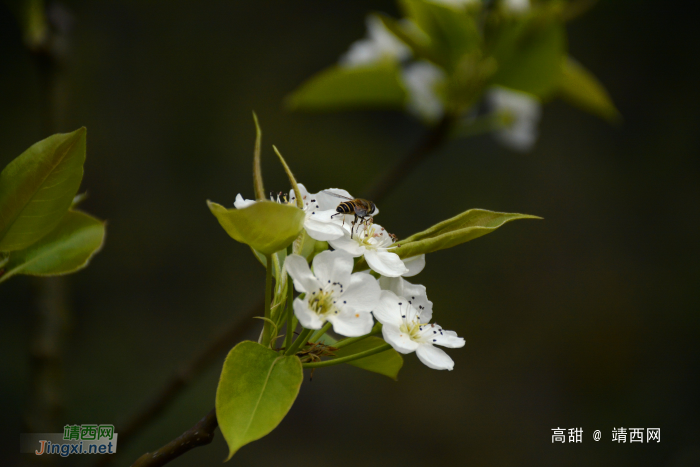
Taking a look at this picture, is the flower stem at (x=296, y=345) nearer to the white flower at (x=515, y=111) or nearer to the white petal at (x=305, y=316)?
the white petal at (x=305, y=316)

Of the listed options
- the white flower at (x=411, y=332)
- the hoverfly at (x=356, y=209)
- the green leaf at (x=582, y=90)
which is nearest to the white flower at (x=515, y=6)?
the green leaf at (x=582, y=90)

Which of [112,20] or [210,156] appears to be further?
[210,156]

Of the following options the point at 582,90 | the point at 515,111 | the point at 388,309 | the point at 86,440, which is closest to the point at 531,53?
the point at 582,90

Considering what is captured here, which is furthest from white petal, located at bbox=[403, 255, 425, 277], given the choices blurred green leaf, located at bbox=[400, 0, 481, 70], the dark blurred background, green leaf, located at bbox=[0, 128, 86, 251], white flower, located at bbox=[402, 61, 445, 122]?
the dark blurred background

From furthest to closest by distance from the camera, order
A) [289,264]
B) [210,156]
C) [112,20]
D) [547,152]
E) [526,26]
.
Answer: [547,152] < [210,156] < [112,20] < [526,26] < [289,264]

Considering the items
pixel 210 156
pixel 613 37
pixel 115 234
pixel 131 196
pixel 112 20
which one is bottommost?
pixel 115 234

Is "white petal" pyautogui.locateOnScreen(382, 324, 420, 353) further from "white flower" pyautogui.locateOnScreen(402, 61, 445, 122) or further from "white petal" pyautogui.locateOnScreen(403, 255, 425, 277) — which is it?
"white flower" pyautogui.locateOnScreen(402, 61, 445, 122)

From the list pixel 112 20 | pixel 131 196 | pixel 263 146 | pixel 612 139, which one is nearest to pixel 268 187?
pixel 263 146

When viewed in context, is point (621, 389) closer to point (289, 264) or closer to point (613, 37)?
point (613, 37)
